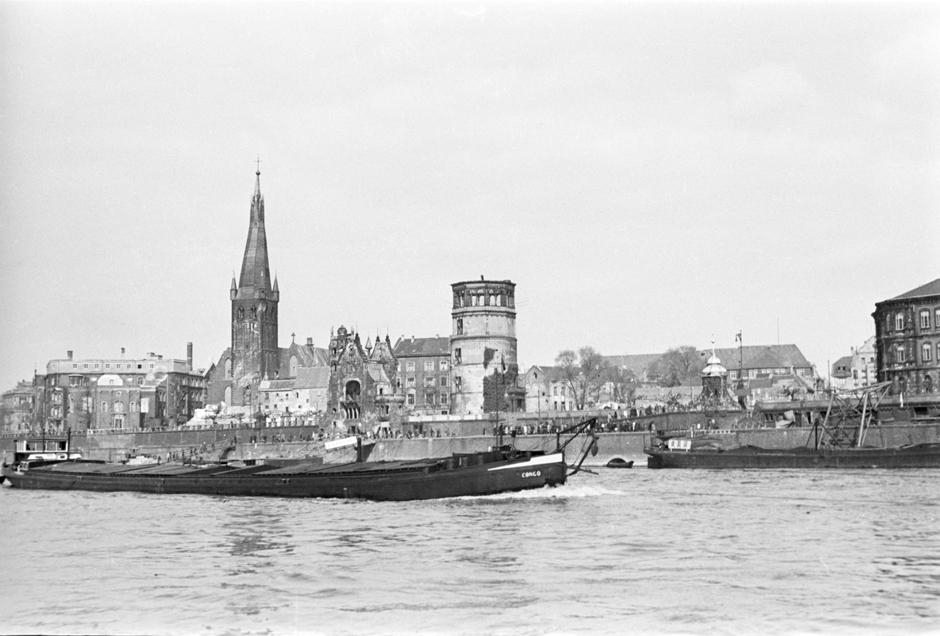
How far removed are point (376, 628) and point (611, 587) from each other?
724 cm

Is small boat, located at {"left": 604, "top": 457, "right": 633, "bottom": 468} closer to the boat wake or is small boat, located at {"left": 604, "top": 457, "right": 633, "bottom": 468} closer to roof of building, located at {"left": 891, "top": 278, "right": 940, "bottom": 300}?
the boat wake

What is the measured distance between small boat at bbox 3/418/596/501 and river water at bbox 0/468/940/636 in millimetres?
1850

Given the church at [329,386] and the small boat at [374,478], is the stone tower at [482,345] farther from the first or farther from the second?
the small boat at [374,478]

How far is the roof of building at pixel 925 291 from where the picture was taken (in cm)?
11592

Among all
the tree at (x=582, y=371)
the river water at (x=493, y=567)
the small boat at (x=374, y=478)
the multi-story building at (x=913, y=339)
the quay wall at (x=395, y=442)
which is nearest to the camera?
the river water at (x=493, y=567)

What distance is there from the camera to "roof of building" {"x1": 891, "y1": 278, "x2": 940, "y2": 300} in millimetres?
115919

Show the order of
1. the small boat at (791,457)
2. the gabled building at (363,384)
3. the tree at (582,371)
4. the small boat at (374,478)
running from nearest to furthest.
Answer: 1. the small boat at (374,478)
2. the small boat at (791,457)
3. the gabled building at (363,384)
4. the tree at (582,371)

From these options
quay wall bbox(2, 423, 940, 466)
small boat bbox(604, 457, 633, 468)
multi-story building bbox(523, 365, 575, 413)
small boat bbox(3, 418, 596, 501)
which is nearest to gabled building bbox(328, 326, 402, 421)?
quay wall bbox(2, 423, 940, 466)

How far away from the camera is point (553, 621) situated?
24.7 m

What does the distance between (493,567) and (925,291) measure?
96.4 metres

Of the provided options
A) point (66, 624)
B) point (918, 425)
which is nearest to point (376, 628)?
point (66, 624)

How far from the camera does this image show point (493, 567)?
32.9 m

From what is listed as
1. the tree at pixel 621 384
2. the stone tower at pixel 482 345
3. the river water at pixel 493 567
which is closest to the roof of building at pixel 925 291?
the stone tower at pixel 482 345

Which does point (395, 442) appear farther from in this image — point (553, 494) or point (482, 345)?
point (553, 494)
